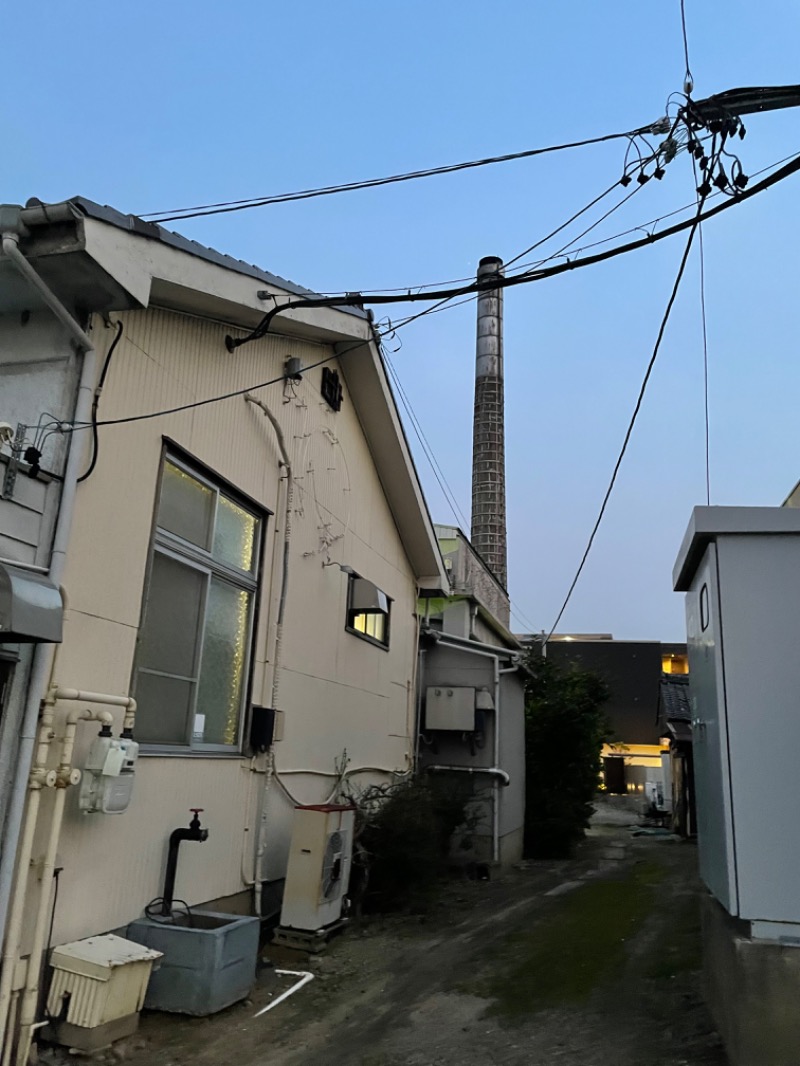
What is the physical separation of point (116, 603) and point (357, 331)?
446 centimetres

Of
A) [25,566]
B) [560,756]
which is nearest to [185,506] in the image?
Result: [25,566]

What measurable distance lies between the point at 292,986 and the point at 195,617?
266 centimetres

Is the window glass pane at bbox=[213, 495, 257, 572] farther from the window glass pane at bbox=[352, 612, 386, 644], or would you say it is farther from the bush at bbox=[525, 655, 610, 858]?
the bush at bbox=[525, 655, 610, 858]

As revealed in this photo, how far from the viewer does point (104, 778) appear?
4480mm

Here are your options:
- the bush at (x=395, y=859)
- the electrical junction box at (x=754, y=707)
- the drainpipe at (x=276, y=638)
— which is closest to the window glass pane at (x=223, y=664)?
the drainpipe at (x=276, y=638)

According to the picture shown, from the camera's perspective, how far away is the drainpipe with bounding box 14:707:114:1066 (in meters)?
4.01

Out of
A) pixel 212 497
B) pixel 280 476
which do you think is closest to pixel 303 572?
pixel 280 476

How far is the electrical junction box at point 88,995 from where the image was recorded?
4156 mm

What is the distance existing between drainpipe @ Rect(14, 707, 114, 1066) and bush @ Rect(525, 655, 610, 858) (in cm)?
953

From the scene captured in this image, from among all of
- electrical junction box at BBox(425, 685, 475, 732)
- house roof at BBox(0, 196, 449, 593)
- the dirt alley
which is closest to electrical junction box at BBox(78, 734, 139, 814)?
the dirt alley

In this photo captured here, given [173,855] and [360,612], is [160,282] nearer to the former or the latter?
[173,855]

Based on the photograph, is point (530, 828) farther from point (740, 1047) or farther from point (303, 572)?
point (740, 1047)

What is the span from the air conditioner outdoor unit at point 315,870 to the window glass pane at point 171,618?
172 cm

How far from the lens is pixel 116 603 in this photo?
501 cm
